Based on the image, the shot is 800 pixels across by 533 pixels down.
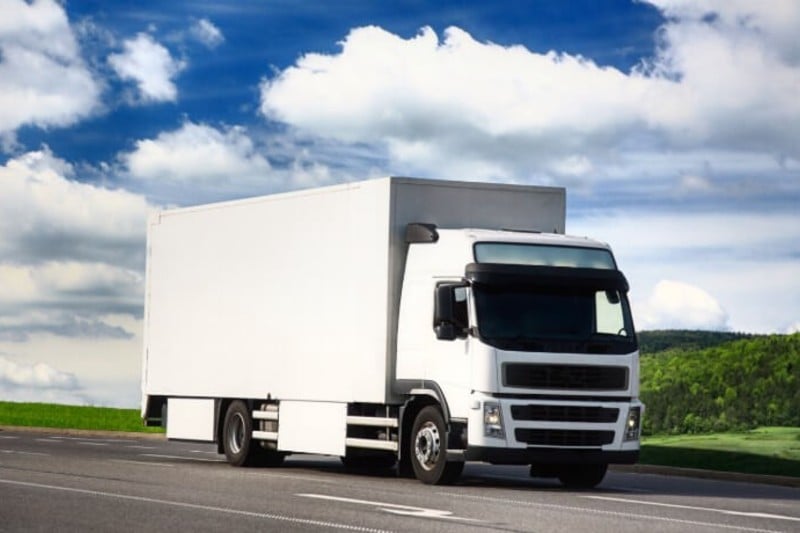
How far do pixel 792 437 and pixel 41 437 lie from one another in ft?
57.1

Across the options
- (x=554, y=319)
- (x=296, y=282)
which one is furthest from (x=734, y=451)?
(x=554, y=319)

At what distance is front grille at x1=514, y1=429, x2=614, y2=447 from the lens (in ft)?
64.5

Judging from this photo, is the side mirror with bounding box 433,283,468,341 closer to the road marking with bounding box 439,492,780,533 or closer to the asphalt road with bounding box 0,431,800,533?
the asphalt road with bounding box 0,431,800,533

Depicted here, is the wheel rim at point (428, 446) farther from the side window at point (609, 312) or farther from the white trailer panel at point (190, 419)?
the white trailer panel at point (190, 419)

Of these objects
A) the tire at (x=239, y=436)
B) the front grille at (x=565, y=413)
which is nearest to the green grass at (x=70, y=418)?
the tire at (x=239, y=436)

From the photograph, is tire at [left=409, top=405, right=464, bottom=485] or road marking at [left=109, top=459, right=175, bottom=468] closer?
tire at [left=409, top=405, right=464, bottom=485]

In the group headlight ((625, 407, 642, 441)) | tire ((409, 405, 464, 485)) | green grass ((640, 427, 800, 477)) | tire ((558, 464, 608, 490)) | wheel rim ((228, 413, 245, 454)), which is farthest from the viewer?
green grass ((640, 427, 800, 477))

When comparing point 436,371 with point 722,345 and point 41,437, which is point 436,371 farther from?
point 722,345

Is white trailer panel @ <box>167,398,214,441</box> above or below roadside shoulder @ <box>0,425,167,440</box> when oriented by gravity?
above

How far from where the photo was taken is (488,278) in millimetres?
19688

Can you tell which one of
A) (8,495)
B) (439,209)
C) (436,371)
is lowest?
(8,495)

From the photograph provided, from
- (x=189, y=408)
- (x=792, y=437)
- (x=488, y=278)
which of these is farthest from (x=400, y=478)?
(x=792, y=437)

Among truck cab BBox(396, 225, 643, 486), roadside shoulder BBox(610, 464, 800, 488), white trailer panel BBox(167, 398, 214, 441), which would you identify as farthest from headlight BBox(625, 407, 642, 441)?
white trailer panel BBox(167, 398, 214, 441)

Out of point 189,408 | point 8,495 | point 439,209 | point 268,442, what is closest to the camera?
point 8,495
